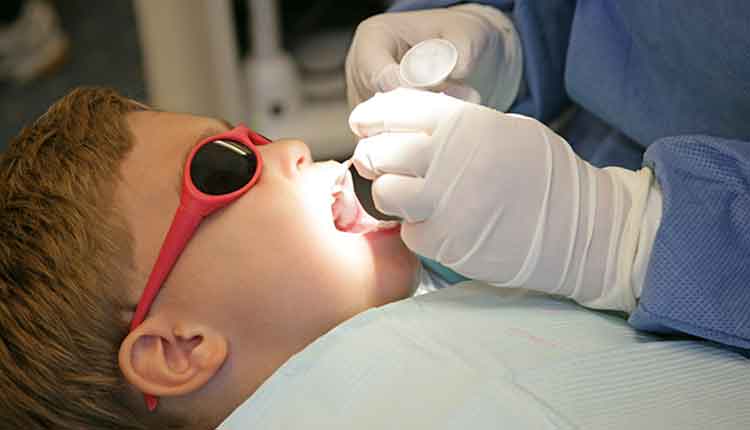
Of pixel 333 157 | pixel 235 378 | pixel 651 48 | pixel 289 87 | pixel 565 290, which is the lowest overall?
pixel 333 157

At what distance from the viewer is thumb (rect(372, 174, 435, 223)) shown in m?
0.69

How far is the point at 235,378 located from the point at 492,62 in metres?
0.42

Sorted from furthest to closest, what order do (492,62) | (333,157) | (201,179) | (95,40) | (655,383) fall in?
(95,40) < (333,157) < (492,62) < (201,179) < (655,383)

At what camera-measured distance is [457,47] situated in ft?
2.85

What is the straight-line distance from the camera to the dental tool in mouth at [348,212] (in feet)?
2.66

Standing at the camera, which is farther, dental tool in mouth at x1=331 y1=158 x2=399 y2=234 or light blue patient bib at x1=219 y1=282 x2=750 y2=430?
dental tool in mouth at x1=331 y1=158 x2=399 y2=234

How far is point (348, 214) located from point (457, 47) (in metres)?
0.20

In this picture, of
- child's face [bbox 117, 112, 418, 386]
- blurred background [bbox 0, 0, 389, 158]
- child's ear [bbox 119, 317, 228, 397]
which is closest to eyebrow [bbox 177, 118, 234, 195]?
child's face [bbox 117, 112, 418, 386]

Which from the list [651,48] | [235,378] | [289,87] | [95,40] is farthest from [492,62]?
[95,40]

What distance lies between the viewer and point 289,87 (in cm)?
174

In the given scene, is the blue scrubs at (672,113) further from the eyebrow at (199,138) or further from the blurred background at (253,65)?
the blurred background at (253,65)

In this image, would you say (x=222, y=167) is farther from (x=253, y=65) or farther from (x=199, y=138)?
(x=253, y=65)

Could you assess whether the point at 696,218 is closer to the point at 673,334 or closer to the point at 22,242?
the point at 673,334

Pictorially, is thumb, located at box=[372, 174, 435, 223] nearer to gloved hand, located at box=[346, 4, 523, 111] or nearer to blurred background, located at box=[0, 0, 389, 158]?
gloved hand, located at box=[346, 4, 523, 111]
